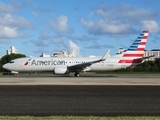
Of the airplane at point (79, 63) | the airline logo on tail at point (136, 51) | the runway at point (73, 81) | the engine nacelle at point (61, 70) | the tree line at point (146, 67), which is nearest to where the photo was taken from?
the runway at point (73, 81)

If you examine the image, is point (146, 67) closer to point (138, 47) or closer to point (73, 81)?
point (138, 47)

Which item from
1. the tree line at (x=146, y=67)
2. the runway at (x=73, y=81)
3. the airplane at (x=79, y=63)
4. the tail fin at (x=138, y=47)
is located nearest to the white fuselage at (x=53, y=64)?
the airplane at (x=79, y=63)

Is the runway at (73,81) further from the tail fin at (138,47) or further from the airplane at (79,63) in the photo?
the tail fin at (138,47)

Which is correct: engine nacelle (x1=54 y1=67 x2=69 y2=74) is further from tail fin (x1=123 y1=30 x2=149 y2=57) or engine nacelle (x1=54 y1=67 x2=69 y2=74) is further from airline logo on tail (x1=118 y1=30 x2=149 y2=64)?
tail fin (x1=123 y1=30 x2=149 y2=57)

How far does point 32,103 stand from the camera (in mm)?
14078

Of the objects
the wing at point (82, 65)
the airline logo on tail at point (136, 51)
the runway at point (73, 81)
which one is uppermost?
the airline logo on tail at point (136, 51)

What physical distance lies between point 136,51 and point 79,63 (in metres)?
9.28

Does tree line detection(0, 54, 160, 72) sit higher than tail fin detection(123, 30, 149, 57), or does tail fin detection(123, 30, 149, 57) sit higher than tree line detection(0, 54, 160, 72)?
tail fin detection(123, 30, 149, 57)

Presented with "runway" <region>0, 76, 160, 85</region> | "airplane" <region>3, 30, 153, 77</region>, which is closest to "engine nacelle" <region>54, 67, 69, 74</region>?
"airplane" <region>3, 30, 153, 77</region>

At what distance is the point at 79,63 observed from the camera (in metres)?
50.7

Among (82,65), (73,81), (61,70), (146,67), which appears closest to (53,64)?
(61,70)

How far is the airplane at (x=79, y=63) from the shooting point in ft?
163

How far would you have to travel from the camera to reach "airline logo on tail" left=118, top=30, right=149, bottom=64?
51312 millimetres

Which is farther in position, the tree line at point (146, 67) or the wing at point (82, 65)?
the tree line at point (146, 67)
